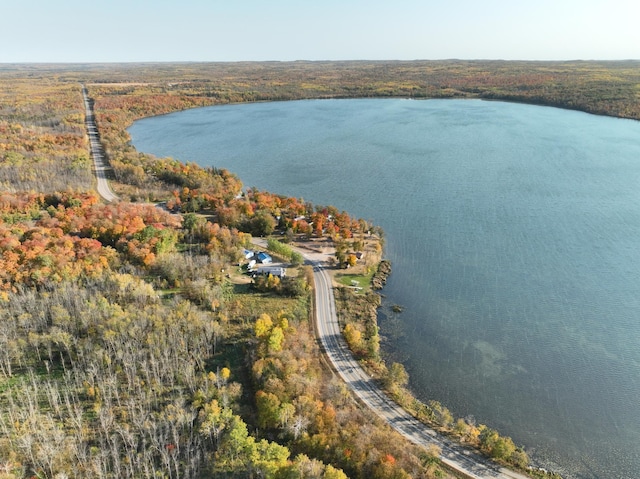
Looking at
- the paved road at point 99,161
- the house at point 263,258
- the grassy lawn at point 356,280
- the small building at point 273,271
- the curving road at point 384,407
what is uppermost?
the paved road at point 99,161

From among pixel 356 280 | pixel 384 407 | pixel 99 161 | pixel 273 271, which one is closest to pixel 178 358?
pixel 273 271

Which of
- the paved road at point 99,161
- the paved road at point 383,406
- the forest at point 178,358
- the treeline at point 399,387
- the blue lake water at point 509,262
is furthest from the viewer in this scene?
the paved road at point 99,161

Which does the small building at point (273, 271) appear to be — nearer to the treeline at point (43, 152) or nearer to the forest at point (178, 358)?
the forest at point (178, 358)

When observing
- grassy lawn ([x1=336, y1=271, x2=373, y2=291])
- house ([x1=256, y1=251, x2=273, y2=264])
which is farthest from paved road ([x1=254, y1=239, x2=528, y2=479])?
house ([x1=256, y1=251, x2=273, y2=264])

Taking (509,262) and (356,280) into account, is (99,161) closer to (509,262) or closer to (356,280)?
(356,280)

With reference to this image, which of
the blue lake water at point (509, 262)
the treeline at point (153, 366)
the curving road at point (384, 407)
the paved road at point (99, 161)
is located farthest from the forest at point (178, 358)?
the paved road at point (99, 161)

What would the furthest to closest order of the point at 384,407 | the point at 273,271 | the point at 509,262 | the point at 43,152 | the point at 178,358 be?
the point at 43,152
the point at 509,262
the point at 273,271
the point at 178,358
the point at 384,407

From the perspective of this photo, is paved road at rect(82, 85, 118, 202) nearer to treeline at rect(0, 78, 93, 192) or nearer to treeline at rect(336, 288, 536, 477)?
treeline at rect(0, 78, 93, 192)
